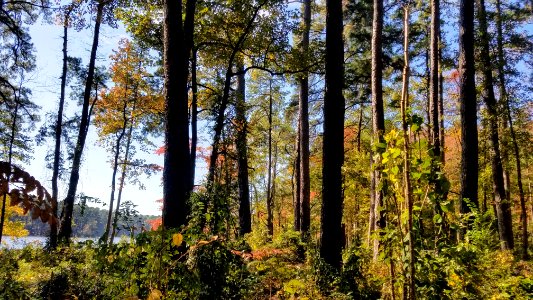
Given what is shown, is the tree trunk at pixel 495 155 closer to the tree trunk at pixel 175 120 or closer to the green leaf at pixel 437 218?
the tree trunk at pixel 175 120

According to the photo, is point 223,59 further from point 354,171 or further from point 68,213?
point 68,213

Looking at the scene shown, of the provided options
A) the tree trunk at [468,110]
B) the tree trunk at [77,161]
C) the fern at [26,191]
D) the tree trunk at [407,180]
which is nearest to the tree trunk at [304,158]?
the tree trunk at [468,110]

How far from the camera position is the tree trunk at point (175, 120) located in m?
5.57

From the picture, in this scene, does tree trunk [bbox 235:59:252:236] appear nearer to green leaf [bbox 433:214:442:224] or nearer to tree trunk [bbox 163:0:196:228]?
tree trunk [bbox 163:0:196:228]

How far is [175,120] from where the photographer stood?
5906mm

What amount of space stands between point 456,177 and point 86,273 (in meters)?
23.0

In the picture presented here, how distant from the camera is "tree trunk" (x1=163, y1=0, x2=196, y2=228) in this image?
18.3 feet

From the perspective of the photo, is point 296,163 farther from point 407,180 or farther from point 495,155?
point 407,180

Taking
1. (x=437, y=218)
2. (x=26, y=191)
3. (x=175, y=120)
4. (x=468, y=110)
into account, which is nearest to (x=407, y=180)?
(x=437, y=218)

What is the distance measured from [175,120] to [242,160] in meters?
7.73

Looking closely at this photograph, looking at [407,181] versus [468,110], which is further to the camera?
[468,110]

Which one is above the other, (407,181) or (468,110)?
(468,110)

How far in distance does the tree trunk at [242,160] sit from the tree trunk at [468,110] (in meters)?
5.58

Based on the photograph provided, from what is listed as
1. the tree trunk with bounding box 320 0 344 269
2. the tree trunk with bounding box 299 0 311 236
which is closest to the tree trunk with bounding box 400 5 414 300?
the tree trunk with bounding box 320 0 344 269
